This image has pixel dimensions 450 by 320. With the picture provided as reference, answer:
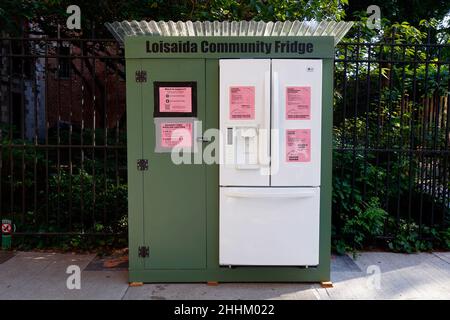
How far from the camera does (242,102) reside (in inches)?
155

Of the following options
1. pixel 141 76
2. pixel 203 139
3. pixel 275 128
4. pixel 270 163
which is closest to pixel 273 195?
pixel 270 163

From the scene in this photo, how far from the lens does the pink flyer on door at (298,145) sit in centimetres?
395

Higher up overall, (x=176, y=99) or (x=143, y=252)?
(x=176, y=99)

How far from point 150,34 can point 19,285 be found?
2.96m

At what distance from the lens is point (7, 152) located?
5922mm

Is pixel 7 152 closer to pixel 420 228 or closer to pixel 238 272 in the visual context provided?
pixel 238 272

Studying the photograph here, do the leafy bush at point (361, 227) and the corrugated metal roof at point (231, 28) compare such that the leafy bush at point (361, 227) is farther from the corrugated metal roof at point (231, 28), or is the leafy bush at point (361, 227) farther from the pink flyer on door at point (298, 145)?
the corrugated metal roof at point (231, 28)

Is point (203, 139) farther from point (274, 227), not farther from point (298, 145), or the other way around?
point (274, 227)

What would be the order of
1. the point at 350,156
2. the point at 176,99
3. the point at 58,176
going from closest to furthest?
the point at 176,99, the point at 58,176, the point at 350,156

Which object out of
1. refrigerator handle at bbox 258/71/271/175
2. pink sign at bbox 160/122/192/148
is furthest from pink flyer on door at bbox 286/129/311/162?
pink sign at bbox 160/122/192/148

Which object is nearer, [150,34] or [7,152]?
[150,34]

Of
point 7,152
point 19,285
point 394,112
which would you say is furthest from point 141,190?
point 394,112

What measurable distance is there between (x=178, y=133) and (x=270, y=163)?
0.97 m

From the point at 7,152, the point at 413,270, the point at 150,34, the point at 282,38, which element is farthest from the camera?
the point at 7,152
